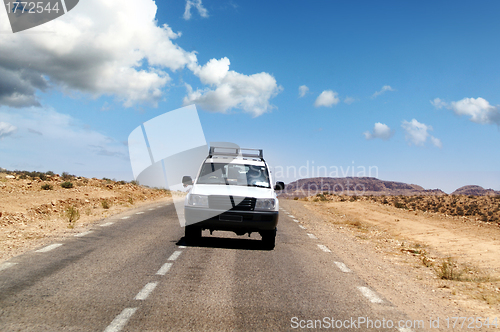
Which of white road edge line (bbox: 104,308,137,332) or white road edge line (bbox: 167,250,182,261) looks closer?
white road edge line (bbox: 104,308,137,332)

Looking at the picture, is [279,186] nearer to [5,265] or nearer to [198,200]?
[198,200]

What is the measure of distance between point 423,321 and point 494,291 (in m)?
3.11

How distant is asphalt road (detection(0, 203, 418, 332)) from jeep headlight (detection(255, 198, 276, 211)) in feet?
3.55

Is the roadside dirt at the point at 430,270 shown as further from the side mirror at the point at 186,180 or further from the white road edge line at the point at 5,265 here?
the white road edge line at the point at 5,265

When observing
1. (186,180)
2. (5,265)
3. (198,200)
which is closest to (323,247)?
(198,200)

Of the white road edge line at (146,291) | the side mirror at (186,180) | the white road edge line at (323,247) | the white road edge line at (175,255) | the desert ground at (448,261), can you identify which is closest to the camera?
the white road edge line at (146,291)

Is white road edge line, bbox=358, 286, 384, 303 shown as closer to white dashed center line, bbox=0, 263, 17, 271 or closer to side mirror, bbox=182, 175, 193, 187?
side mirror, bbox=182, 175, 193, 187

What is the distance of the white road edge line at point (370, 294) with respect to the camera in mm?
5853

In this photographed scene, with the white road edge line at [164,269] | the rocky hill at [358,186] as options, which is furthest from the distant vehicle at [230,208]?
the rocky hill at [358,186]

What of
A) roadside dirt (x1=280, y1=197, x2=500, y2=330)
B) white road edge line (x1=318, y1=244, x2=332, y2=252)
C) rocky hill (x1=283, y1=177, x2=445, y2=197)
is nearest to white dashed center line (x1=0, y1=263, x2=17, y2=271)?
roadside dirt (x1=280, y1=197, x2=500, y2=330)

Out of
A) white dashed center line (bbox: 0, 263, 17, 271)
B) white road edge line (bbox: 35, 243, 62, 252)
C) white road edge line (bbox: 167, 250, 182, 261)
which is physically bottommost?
white dashed center line (bbox: 0, 263, 17, 271)

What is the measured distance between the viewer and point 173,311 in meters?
4.89

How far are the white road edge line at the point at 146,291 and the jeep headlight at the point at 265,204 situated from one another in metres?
3.40

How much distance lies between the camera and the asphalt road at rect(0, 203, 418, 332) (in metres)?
4.57
